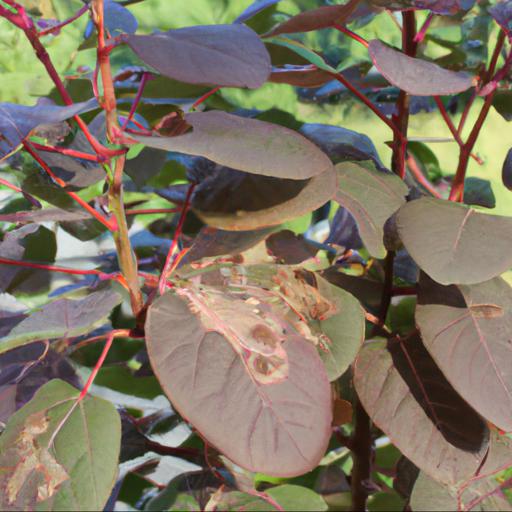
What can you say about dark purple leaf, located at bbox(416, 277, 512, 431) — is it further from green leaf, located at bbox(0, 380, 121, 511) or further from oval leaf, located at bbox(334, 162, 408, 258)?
green leaf, located at bbox(0, 380, 121, 511)

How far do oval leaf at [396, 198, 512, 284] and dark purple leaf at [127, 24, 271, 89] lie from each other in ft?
0.59

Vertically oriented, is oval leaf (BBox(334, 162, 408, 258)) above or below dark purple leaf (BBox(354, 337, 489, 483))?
above

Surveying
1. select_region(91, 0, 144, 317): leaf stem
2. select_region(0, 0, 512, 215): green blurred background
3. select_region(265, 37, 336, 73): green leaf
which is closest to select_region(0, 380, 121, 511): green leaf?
select_region(91, 0, 144, 317): leaf stem

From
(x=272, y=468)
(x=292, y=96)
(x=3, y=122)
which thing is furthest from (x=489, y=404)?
(x=292, y=96)

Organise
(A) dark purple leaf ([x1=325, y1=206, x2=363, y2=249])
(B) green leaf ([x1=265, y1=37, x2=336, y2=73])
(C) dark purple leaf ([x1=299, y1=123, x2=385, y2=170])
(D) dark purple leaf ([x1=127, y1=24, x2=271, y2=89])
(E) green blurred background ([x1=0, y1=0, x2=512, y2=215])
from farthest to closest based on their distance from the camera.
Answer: (E) green blurred background ([x1=0, y1=0, x2=512, y2=215])
(A) dark purple leaf ([x1=325, y1=206, x2=363, y2=249])
(C) dark purple leaf ([x1=299, y1=123, x2=385, y2=170])
(B) green leaf ([x1=265, y1=37, x2=336, y2=73])
(D) dark purple leaf ([x1=127, y1=24, x2=271, y2=89])

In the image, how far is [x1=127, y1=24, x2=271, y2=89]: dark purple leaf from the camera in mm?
431

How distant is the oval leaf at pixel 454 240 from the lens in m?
0.48

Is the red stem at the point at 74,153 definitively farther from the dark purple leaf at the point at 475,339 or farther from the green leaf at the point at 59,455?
the dark purple leaf at the point at 475,339

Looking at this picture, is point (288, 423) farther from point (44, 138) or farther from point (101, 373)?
point (101, 373)

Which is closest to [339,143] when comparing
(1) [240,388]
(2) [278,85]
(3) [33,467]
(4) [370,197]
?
(4) [370,197]

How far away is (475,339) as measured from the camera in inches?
22.0

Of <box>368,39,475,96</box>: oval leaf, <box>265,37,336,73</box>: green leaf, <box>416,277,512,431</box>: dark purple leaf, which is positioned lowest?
<box>416,277,512,431</box>: dark purple leaf

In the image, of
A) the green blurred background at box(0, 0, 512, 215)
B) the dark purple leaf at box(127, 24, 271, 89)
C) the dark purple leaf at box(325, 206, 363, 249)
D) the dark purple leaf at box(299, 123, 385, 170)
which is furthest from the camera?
the green blurred background at box(0, 0, 512, 215)

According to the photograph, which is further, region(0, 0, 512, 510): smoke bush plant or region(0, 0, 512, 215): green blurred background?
region(0, 0, 512, 215): green blurred background
